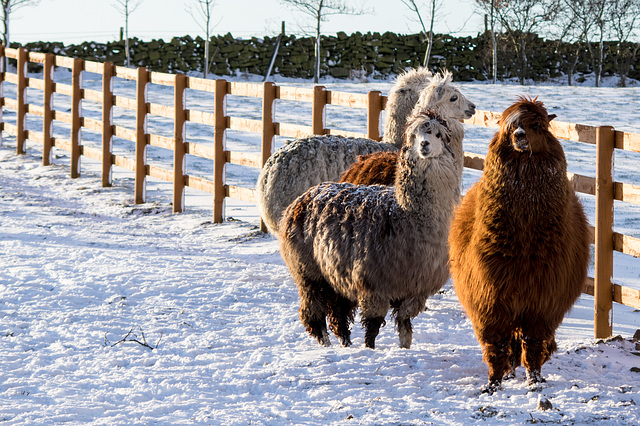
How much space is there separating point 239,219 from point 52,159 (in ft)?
19.4

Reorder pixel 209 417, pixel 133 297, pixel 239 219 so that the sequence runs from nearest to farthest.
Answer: pixel 209 417, pixel 133 297, pixel 239 219

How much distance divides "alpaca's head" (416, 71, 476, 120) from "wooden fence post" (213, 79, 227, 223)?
3676mm

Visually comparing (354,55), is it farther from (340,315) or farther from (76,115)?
(340,315)

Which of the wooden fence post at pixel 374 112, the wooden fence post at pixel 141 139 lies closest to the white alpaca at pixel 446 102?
the wooden fence post at pixel 374 112

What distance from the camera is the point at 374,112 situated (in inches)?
328

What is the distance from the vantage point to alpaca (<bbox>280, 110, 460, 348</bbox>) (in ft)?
16.0

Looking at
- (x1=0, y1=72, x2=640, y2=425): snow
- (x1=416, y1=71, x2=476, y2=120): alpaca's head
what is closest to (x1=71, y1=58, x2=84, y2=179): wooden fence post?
(x1=0, y1=72, x2=640, y2=425): snow

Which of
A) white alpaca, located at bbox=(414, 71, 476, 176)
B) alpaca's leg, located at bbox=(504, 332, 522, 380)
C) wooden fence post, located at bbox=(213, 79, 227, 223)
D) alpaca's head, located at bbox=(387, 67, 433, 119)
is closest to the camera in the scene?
alpaca's leg, located at bbox=(504, 332, 522, 380)

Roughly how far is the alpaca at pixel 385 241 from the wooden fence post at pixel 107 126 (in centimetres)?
741

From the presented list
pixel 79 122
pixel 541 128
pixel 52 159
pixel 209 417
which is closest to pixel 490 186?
pixel 541 128

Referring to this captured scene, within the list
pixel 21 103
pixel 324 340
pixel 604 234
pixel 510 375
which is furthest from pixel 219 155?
pixel 21 103

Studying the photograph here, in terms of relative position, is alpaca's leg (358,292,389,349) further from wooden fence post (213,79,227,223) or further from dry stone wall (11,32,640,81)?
dry stone wall (11,32,640,81)

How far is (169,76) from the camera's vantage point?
1096 centimetres

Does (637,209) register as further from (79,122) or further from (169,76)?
(79,122)
